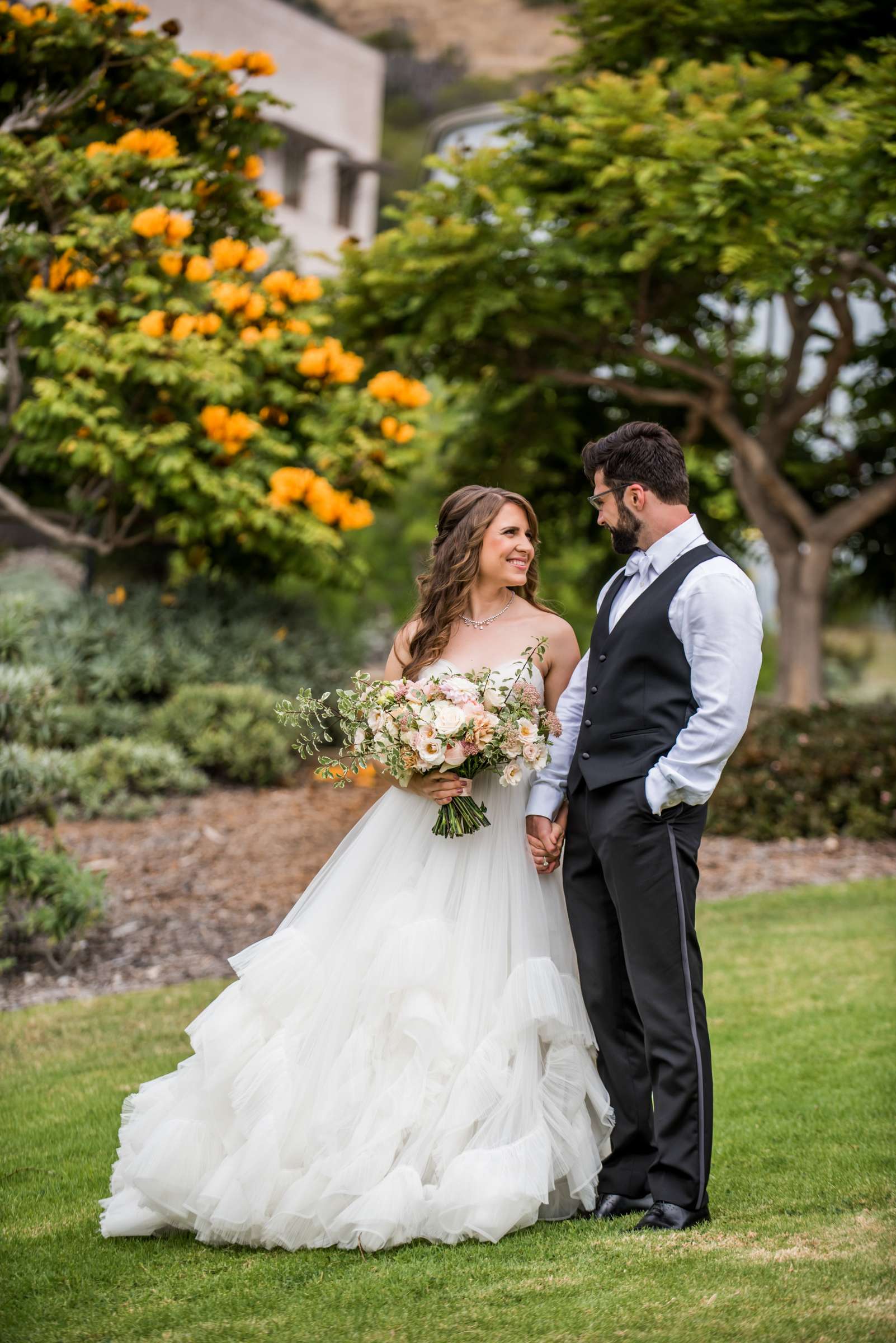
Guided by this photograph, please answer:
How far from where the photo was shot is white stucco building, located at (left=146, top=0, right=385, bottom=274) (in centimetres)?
2277

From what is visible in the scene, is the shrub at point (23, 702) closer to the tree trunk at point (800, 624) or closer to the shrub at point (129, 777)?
the shrub at point (129, 777)

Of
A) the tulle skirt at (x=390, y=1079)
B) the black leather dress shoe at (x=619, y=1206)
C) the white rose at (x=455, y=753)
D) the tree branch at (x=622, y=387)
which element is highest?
the tree branch at (x=622, y=387)

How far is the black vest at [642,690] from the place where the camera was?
345 centimetres

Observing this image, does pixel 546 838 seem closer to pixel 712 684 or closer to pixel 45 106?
pixel 712 684

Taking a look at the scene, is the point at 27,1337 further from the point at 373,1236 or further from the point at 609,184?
the point at 609,184

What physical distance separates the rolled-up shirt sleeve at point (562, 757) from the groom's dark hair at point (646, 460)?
1.83 ft

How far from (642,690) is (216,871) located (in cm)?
546

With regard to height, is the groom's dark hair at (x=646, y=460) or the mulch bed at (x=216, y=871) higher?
the groom's dark hair at (x=646, y=460)

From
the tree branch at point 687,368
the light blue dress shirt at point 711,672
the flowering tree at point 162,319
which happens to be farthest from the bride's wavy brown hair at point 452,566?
the tree branch at point 687,368

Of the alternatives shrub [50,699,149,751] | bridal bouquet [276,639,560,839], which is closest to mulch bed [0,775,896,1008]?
shrub [50,699,149,751]

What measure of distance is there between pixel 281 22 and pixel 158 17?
6739 millimetres

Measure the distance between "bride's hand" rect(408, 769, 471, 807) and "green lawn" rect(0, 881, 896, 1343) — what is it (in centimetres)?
123

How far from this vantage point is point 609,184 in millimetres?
9391

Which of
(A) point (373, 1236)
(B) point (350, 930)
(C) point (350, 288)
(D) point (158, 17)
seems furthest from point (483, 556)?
(D) point (158, 17)
